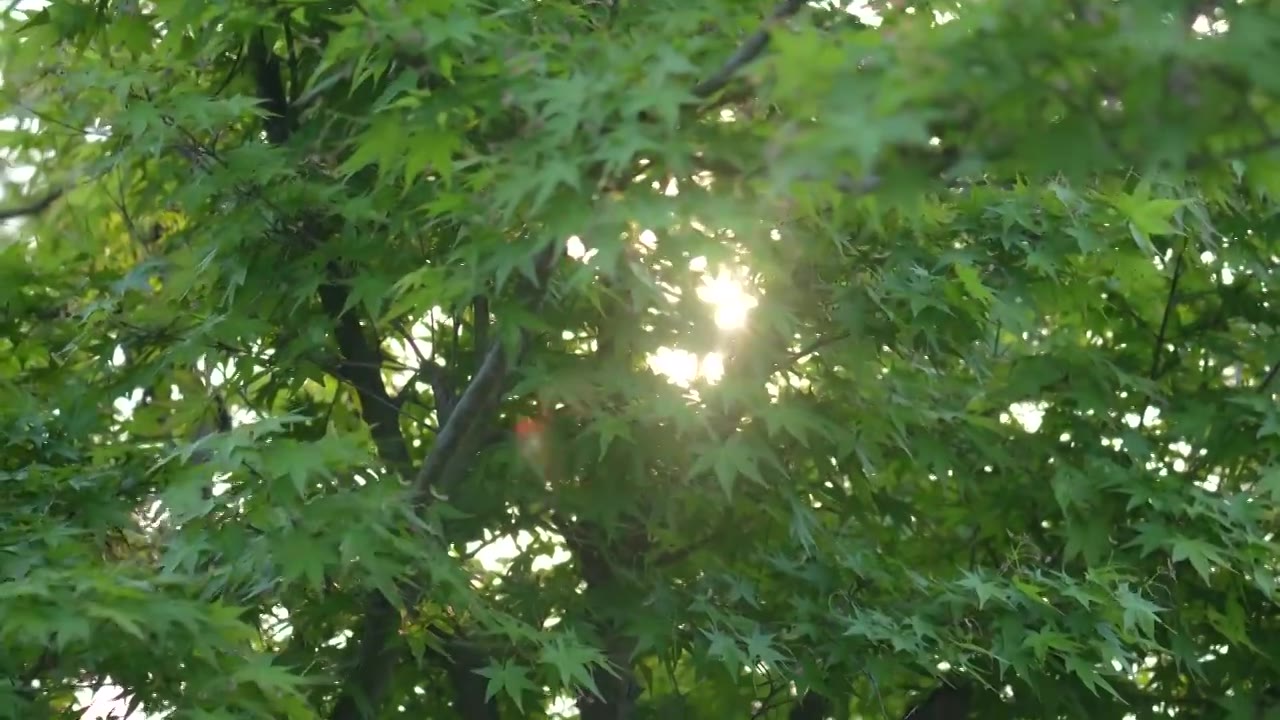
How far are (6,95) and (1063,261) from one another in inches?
125

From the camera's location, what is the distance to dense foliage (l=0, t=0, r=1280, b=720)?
3.04 m

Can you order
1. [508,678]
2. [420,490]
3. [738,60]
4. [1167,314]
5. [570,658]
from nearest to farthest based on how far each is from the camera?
1. [738,60]
2. [570,658]
3. [508,678]
4. [420,490]
5. [1167,314]

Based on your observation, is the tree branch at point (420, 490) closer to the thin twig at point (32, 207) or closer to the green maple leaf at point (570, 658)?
the green maple leaf at point (570, 658)

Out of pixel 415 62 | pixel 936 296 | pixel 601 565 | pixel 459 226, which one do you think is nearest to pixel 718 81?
pixel 415 62

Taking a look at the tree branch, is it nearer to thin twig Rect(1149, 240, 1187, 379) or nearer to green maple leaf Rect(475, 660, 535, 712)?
green maple leaf Rect(475, 660, 535, 712)

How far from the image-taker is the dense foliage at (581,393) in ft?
9.96

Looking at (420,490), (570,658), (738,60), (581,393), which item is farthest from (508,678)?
(738,60)

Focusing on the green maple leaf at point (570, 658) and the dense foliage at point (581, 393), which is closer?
the dense foliage at point (581, 393)

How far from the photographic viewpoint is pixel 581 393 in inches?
148

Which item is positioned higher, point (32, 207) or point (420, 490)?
point (32, 207)

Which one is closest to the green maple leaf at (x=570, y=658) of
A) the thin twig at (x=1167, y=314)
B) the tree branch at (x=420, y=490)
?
the tree branch at (x=420, y=490)

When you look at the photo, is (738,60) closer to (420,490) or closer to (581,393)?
(581,393)

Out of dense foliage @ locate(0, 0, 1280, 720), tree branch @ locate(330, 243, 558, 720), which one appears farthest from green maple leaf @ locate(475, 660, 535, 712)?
tree branch @ locate(330, 243, 558, 720)

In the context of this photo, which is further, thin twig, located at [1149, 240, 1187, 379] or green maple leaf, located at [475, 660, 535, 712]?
thin twig, located at [1149, 240, 1187, 379]
